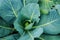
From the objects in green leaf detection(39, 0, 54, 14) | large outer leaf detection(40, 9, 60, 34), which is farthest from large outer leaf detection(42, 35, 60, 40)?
green leaf detection(39, 0, 54, 14)

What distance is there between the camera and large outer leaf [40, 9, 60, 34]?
1.01 metres

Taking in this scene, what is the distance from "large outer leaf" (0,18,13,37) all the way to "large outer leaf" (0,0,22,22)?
36mm

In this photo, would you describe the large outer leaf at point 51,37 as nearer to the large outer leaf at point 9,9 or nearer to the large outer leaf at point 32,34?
the large outer leaf at point 32,34

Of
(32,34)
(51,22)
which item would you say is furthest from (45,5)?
(32,34)

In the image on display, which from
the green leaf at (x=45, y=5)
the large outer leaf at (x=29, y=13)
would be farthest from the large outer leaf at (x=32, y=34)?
the green leaf at (x=45, y=5)

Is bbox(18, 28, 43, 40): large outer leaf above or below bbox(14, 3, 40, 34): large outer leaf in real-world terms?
below

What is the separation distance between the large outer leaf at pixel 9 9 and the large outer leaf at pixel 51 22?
7.4 inches

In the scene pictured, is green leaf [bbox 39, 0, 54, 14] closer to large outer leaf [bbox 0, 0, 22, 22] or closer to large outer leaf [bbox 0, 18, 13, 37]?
large outer leaf [bbox 0, 0, 22, 22]

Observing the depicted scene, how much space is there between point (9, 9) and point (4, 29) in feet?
0.46

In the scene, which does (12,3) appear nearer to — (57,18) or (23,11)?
(23,11)

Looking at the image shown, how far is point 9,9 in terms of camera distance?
3.41 ft

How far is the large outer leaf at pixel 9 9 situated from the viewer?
102 cm

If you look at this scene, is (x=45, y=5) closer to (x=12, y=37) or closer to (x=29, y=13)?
(x=29, y=13)

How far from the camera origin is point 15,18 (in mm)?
1038
